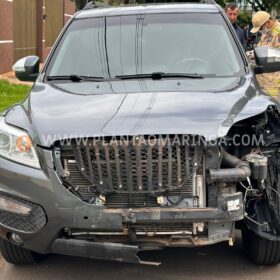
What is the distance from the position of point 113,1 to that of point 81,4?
1657mm

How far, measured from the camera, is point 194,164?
349cm

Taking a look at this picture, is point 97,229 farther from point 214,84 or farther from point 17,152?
point 214,84

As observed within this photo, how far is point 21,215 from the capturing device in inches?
141

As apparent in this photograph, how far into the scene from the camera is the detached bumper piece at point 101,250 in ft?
11.3

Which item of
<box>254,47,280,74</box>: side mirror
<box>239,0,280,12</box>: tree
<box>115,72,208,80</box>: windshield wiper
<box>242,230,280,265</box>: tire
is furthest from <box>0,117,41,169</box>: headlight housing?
<box>239,0,280,12</box>: tree

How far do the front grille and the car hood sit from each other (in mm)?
79

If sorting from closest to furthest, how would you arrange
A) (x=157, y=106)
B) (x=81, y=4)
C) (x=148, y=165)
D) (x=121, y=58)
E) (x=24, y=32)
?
(x=148, y=165) → (x=157, y=106) → (x=121, y=58) → (x=24, y=32) → (x=81, y=4)

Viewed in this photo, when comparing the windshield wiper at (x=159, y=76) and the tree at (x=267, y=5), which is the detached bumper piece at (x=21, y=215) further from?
the tree at (x=267, y=5)

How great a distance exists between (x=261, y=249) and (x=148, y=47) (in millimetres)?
1990

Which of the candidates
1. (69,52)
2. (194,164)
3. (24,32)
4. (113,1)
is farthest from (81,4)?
(194,164)

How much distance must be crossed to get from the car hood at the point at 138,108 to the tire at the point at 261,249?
927 millimetres

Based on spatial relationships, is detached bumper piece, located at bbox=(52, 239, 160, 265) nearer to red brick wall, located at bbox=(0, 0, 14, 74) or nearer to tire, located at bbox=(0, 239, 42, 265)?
tire, located at bbox=(0, 239, 42, 265)

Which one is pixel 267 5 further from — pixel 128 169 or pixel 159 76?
pixel 128 169

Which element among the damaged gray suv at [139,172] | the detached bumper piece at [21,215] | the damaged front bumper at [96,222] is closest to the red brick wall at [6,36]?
the damaged gray suv at [139,172]
